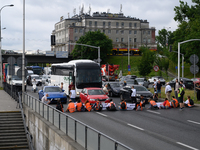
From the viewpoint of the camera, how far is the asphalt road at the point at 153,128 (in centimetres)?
1263

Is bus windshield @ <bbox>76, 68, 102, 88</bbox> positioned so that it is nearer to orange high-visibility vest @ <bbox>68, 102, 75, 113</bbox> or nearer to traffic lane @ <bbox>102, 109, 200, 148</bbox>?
orange high-visibility vest @ <bbox>68, 102, 75, 113</bbox>

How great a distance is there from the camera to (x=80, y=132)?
35.4 feet

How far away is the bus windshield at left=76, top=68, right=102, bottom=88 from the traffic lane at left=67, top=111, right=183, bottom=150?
11.9 meters

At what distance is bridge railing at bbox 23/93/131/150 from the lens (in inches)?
311

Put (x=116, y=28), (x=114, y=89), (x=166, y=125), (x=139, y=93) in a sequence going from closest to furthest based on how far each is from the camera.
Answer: (x=166, y=125) < (x=139, y=93) < (x=114, y=89) < (x=116, y=28)

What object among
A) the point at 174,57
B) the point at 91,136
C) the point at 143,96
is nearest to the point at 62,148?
the point at 91,136

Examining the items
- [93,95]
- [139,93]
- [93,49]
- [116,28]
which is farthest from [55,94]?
[116,28]

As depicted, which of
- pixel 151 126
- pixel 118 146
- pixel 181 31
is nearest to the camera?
pixel 118 146

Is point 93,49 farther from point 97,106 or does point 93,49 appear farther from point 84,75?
point 97,106

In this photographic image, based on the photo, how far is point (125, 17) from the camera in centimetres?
13412

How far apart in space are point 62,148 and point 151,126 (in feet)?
20.1

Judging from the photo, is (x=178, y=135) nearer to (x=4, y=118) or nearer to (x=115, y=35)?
(x=4, y=118)

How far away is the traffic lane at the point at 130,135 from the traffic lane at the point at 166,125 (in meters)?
0.55

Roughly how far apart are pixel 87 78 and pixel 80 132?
68.8ft
